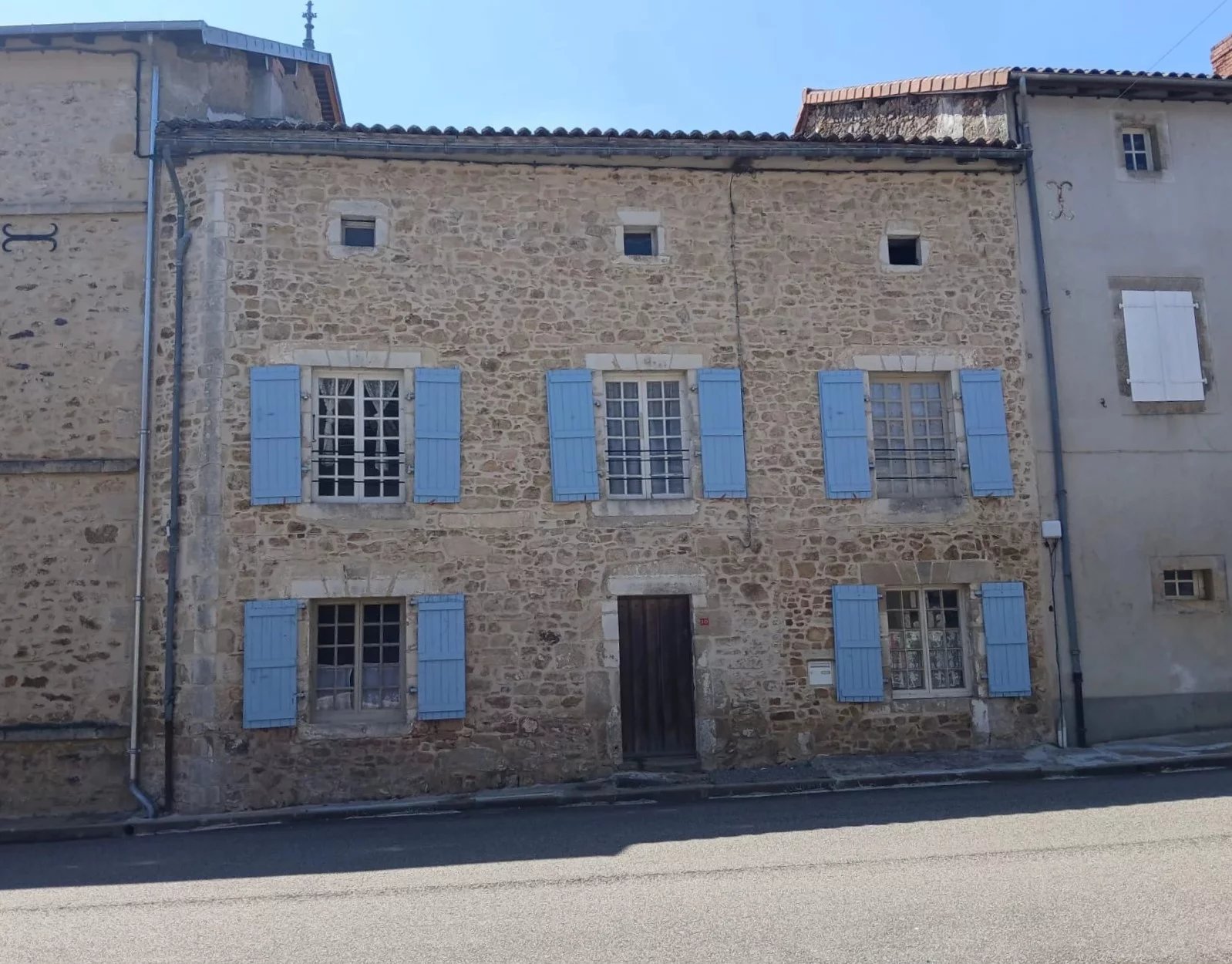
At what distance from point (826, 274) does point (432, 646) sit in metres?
5.21

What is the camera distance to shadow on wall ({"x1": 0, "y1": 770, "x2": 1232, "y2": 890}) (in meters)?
6.61

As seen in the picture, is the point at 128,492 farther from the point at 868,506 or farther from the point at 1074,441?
the point at 1074,441

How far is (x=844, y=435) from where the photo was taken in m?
10.1

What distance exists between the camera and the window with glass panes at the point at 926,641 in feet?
33.0

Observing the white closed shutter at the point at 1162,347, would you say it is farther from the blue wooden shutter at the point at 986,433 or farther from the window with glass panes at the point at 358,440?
the window with glass panes at the point at 358,440

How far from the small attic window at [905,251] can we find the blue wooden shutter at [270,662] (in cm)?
667

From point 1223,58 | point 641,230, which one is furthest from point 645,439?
point 1223,58

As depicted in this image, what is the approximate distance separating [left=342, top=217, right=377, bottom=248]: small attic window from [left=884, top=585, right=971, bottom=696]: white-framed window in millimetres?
6027

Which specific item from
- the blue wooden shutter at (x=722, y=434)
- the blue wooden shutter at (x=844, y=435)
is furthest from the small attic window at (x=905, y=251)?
the blue wooden shutter at (x=722, y=434)

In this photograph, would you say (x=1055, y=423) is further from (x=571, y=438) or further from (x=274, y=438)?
(x=274, y=438)

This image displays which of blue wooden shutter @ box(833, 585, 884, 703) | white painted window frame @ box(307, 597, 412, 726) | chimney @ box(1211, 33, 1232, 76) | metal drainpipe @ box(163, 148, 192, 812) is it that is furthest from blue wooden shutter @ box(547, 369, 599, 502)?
chimney @ box(1211, 33, 1232, 76)

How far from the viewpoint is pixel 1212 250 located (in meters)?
11.0

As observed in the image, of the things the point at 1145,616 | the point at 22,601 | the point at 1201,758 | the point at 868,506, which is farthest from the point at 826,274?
the point at 22,601

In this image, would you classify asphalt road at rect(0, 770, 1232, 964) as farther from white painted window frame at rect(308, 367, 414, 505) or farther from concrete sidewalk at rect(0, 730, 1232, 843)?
white painted window frame at rect(308, 367, 414, 505)
